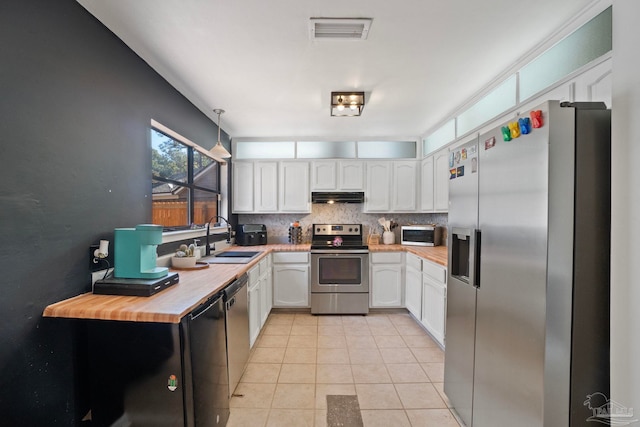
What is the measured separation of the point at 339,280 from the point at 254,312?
129cm

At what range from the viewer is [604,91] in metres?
1.31

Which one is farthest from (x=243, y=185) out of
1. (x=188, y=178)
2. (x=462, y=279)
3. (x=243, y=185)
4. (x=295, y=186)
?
(x=462, y=279)

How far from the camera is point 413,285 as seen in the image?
10.3 ft

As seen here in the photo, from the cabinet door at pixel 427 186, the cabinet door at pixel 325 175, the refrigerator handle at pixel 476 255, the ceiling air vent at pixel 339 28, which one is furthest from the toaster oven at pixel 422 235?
the ceiling air vent at pixel 339 28

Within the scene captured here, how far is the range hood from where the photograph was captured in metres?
3.73

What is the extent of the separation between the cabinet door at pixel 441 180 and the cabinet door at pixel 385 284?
0.99m

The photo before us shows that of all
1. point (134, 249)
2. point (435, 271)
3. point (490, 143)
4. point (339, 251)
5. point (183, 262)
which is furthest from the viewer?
point (339, 251)

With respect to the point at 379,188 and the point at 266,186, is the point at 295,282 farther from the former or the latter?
the point at 379,188

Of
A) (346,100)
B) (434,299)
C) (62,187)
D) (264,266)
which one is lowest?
(434,299)

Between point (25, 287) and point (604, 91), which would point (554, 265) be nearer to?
point (604, 91)

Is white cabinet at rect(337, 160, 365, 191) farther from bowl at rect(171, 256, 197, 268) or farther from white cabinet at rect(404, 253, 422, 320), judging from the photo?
bowl at rect(171, 256, 197, 268)

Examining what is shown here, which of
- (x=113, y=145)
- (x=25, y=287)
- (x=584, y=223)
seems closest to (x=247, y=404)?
(x=25, y=287)

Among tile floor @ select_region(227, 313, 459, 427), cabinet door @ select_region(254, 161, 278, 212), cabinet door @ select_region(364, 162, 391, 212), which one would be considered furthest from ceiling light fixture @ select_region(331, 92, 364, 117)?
tile floor @ select_region(227, 313, 459, 427)

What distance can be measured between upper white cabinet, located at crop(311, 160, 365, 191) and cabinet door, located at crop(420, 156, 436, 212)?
0.88 metres
